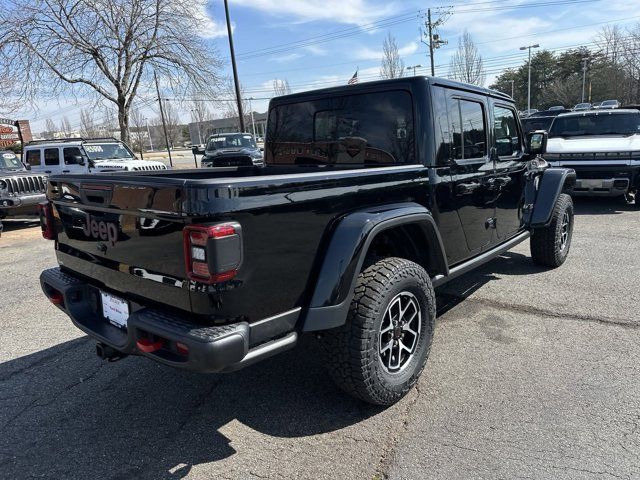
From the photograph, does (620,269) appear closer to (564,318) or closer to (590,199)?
(564,318)

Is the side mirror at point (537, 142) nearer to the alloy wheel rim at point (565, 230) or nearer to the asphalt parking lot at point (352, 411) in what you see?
the alloy wheel rim at point (565, 230)

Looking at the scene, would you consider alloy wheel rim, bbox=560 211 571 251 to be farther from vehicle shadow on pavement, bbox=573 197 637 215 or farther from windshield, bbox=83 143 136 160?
windshield, bbox=83 143 136 160

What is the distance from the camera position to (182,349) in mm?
2090

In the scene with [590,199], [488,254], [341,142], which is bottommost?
[590,199]

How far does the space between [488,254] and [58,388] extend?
3569mm

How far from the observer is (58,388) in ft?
10.6

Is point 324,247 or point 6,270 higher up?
point 324,247

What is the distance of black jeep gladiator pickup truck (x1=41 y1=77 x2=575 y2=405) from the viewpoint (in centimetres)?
207

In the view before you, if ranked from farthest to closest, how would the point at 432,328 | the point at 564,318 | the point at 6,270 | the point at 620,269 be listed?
the point at 6,270
the point at 620,269
the point at 564,318
the point at 432,328

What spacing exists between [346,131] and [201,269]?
1969mm

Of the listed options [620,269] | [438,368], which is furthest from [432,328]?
[620,269]

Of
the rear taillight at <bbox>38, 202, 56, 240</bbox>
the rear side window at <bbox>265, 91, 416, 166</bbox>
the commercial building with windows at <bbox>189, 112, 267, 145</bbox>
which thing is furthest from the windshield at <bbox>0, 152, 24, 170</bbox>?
the commercial building with windows at <bbox>189, 112, 267, 145</bbox>

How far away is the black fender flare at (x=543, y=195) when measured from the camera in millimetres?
4871

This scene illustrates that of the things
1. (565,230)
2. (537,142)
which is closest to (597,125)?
(565,230)
